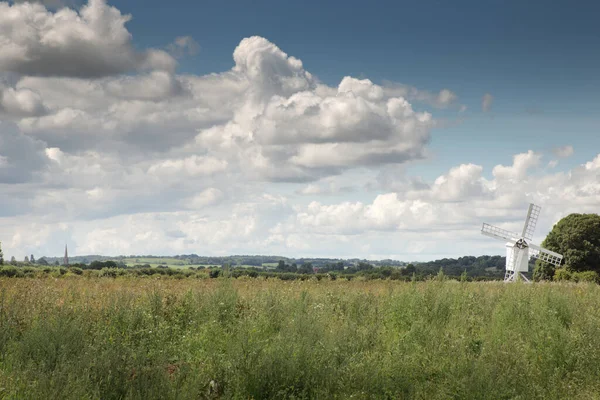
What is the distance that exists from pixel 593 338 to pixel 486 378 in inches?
209

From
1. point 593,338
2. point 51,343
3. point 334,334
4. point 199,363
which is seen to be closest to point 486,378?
point 334,334

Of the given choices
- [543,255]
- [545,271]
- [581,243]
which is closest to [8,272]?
[543,255]

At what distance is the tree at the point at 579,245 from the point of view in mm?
53094

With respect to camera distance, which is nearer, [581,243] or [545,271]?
[581,243]

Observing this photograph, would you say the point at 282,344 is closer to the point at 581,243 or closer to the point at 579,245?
the point at 579,245

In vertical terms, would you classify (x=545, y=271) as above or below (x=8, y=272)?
below

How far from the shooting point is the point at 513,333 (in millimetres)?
16016

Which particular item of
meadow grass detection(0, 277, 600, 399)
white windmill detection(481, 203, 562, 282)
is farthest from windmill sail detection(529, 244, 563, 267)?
meadow grass detection(0, 277, 600, 399)

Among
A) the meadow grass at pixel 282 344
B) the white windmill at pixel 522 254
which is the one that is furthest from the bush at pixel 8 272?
the white windmill at pixel 522 254

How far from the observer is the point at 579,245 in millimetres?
53719

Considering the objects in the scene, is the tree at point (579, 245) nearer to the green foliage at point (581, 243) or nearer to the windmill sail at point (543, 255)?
the green foliage at point (581, 243)

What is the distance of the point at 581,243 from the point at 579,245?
0.90ft

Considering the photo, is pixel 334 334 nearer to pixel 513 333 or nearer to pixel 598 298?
pixel 513 333

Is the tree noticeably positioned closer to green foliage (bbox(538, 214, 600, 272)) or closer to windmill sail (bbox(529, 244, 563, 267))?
green foliage (bbox(538, 214, 600, 272))
